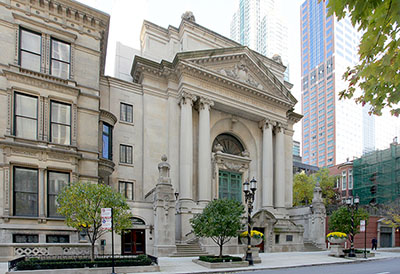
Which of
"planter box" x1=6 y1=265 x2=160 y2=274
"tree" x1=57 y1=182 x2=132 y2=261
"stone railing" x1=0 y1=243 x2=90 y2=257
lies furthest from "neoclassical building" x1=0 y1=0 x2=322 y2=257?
"planter box" x1=6 y1=265 x2=160 y2=274

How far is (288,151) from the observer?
1558 inches

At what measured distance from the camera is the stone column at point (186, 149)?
2848 centimetres

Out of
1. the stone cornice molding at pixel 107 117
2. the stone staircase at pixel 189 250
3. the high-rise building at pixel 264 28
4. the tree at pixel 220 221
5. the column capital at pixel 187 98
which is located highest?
the high-rise building at pixel 264 28

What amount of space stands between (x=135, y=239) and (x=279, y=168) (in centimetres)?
1864

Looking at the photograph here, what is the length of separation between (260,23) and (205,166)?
176092mm

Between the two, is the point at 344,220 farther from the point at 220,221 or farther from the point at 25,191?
the point at 25,191

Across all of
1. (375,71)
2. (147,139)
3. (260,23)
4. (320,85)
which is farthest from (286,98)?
(260,23)

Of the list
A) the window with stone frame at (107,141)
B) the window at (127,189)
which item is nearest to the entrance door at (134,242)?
the window at (127,189)

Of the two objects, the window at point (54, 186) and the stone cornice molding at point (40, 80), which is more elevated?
the stone cornice molding at point (40, 80)

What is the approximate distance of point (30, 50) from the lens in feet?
68.3

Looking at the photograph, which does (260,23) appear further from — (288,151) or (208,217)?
(208,217)

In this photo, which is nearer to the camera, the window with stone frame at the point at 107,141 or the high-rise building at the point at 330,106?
the window with stone frame at the point at 107,141

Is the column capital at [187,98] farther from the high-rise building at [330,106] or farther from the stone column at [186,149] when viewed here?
the high-rise building at [330,106]

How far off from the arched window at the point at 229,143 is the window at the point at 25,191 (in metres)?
18.7
